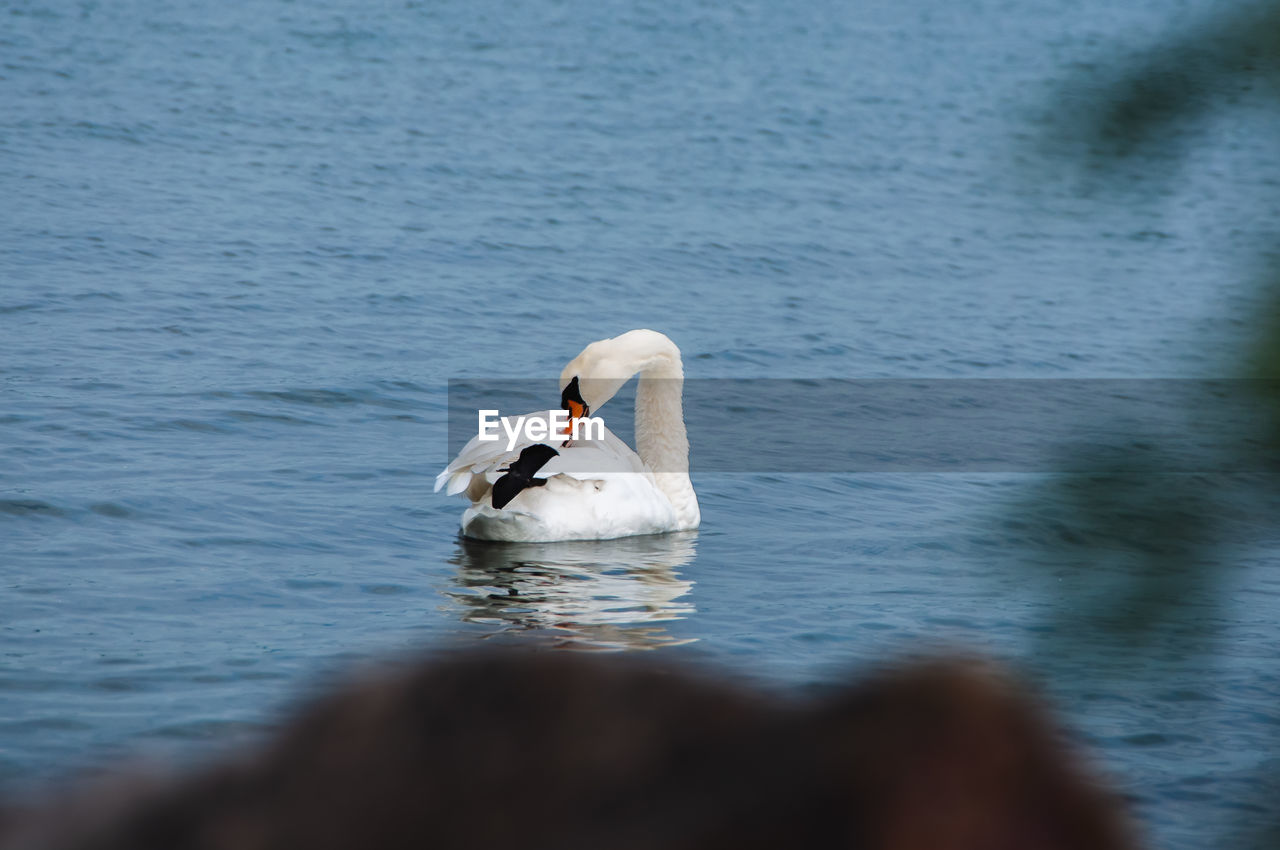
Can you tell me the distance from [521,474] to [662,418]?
1852 millimetres

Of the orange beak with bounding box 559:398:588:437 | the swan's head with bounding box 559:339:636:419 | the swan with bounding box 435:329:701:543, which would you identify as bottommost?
the swan with bounding box 435:329:701:543

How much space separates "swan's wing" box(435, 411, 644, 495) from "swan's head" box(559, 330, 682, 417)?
21 cm

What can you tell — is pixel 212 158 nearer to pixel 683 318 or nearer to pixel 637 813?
pixel 683 318

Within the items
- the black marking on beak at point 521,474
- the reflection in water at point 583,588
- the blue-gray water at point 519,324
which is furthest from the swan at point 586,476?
the blue-gray water at point 519,324

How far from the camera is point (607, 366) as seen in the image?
9195 mm

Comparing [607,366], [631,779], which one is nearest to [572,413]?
[607,366]

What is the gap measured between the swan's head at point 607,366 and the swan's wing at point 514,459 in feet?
0.69

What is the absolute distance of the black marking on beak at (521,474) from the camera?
26.5ft

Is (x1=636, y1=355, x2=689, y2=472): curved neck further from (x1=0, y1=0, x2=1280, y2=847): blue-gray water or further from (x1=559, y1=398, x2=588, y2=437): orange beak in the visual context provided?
(x1=559, y1=398, x2=588, y2=437): orange beak

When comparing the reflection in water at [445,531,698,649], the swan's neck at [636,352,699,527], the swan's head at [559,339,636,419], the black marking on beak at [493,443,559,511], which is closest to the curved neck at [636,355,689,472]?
the swan's neck at [636,352,699,527]

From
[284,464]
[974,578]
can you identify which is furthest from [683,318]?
[974,578]

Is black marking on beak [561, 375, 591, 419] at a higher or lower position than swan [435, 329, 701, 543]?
higher

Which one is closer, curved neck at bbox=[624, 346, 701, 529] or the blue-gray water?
the blue-gray water

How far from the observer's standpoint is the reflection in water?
6645mm
